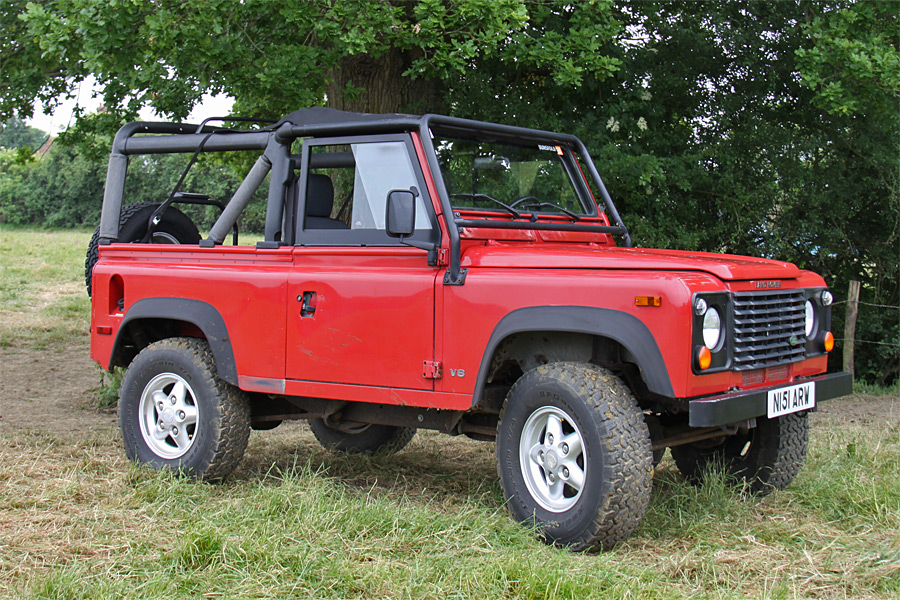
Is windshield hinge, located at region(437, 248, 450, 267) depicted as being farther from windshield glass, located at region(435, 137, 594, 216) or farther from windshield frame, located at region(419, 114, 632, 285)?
windshield glass, located at region(435, 137, 594, 216)

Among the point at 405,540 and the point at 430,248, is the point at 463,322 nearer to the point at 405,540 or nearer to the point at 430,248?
the point at 430,248

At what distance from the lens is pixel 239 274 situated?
219 inches

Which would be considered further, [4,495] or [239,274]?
[239,274]

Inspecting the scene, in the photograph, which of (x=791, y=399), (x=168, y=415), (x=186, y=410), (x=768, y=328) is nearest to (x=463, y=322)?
(x=768, y=328)

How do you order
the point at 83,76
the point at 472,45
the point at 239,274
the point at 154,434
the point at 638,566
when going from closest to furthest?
the point at 638,566 → the point at 239,274 → the point at 154,434 → the point at 472,45 → the point at 83,76

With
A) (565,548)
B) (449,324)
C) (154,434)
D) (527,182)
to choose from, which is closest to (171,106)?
(154,434)

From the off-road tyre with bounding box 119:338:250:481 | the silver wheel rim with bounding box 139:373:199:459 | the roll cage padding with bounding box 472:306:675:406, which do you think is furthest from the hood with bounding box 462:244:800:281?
the silver wheel rim with bounding box 139:373:199:459

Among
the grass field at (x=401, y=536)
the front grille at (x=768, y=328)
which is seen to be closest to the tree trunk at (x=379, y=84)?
the grass field at (x=401, y=536)

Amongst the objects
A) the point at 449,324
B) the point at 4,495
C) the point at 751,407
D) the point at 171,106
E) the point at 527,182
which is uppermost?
the point at 171,106

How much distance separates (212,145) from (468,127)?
180cm

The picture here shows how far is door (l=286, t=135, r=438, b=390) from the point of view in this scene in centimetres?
489

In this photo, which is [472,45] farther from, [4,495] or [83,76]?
[83,76]

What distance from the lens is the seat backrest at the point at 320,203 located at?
5492 mm

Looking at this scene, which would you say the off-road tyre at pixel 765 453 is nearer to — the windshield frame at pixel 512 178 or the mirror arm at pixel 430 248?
the windshield frame at pixel 512 178
